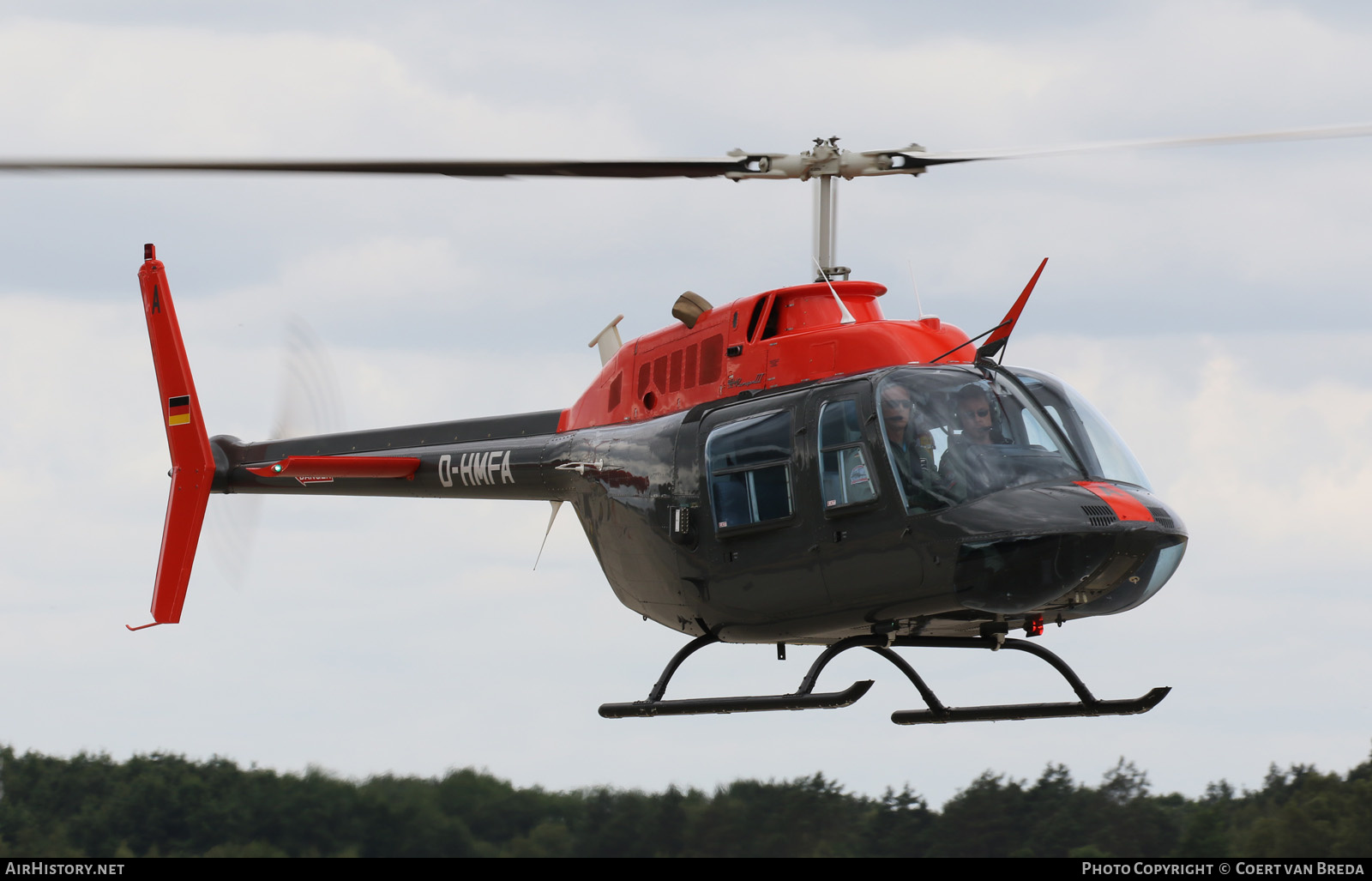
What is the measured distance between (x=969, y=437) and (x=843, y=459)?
80 cm

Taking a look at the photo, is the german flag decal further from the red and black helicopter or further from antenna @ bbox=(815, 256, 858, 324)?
antenna @ bbox=(815, 256, 858, 324)

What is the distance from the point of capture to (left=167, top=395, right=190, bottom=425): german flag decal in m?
16.2

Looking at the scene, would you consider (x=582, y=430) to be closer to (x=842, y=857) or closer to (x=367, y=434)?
(x=367, y=434)

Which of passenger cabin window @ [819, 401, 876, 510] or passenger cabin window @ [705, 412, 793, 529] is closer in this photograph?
Result: passenger cabin window @ [819, 401, 876, 510]

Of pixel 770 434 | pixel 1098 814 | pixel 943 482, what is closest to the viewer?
pixel 943 482

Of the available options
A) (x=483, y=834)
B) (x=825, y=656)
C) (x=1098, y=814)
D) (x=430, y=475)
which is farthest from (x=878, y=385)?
(x=1098, y=814)

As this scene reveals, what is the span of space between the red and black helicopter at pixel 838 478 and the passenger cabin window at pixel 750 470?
13mm

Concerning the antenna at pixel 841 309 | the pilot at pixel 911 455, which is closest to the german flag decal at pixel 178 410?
the antenna at pixel 841 309

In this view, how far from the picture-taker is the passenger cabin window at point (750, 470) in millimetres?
10453

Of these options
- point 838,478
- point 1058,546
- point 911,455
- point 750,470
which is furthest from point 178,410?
point 1058,546

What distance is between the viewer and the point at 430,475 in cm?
1416

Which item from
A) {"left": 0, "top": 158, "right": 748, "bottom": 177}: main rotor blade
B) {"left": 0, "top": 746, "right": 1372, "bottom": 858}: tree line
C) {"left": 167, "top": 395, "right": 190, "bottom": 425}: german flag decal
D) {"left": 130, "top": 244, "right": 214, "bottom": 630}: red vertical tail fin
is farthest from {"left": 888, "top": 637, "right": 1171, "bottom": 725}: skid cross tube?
{"left": 167, "top": 395, "right": 190, "bottom": 425}: german flag decal

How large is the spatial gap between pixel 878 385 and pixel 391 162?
352 cm

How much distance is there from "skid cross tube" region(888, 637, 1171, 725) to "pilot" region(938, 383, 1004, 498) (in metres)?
1.73
